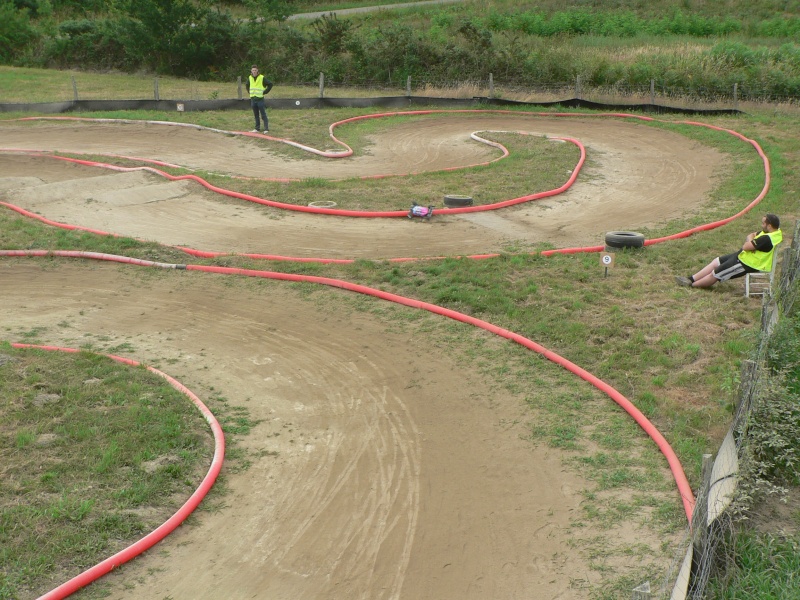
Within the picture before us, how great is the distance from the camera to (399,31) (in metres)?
36.9

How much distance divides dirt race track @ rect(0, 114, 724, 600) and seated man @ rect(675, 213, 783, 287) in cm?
299

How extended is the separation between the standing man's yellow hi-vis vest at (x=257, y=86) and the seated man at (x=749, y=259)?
1608 centimetres

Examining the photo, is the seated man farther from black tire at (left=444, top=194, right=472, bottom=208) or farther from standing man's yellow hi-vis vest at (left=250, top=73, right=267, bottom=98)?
standing man's yellow hi-vis vest at (left=250, top=73, right=267, bottom=98)


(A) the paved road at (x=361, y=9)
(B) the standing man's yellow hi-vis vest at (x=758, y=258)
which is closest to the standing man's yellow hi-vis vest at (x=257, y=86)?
(B) the standing man's yellow hi-vis vest at (x=758, y=258)

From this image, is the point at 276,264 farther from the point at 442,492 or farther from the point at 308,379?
the point at 442,492

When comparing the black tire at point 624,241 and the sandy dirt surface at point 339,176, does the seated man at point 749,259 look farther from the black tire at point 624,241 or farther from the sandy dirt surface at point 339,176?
the sandy dirt surface at point 339,176

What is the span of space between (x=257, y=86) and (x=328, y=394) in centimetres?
1728

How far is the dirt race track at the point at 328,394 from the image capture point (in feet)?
23.3

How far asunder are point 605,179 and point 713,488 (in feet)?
49.1

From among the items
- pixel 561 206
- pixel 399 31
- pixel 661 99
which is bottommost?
pixel 561 206

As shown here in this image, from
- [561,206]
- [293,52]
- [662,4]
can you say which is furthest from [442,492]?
[662,4]

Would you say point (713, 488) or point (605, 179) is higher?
point (605, 179)

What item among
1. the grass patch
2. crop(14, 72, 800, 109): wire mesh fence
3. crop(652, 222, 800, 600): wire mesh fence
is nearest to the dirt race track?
the grass patch

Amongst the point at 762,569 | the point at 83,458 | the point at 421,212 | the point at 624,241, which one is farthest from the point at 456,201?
the point at 762,569
